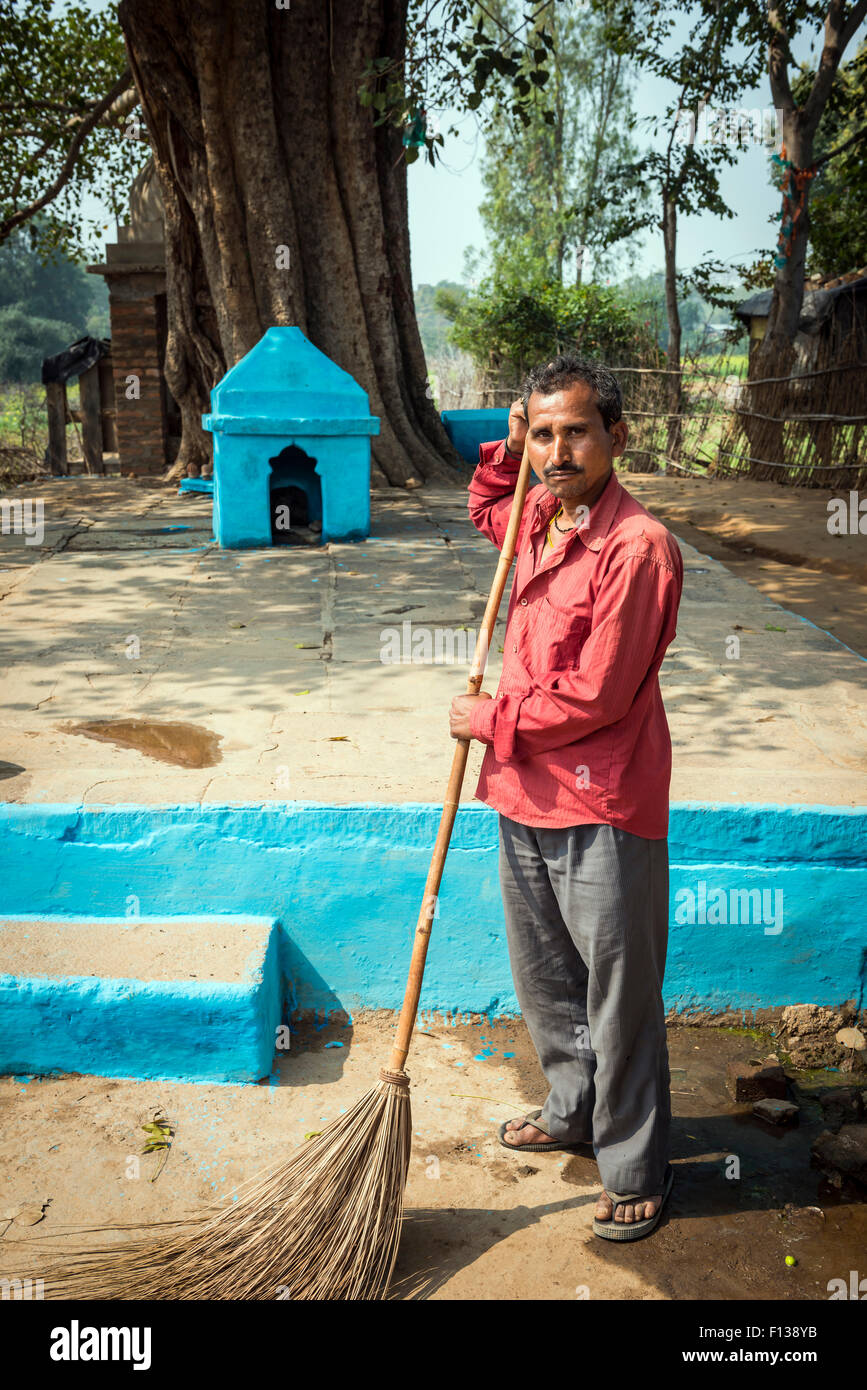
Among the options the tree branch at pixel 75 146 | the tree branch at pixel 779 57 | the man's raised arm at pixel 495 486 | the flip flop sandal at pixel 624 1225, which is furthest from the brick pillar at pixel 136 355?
the flip flop sandal at pixel 624 1225

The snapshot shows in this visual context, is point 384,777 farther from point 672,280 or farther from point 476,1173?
point 672,280

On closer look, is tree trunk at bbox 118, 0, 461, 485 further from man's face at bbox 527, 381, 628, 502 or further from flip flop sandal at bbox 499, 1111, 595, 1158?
flip flop sandal at bbox 499, 1111, 595, 1158

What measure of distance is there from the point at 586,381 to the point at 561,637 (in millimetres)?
521

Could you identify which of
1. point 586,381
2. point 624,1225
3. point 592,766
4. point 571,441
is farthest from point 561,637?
point 624,1225

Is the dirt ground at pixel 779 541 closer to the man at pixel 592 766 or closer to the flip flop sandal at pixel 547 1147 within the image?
the flip flop sandal at pixel 547 1147

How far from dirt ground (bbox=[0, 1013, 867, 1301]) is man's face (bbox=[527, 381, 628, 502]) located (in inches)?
65.7

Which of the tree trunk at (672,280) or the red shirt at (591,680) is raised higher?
the tree trunk at (672,280)

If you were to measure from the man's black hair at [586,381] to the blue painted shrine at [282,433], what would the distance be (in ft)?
16.1

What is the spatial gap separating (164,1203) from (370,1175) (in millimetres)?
546

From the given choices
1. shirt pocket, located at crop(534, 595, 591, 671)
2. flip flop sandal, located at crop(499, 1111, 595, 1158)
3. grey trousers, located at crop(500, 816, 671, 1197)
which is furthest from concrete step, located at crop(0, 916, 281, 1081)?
shirt pocket, located at crop(534, 595, 591, 671)

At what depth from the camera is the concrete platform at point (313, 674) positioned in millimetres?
3549

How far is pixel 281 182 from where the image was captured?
27.8 ft

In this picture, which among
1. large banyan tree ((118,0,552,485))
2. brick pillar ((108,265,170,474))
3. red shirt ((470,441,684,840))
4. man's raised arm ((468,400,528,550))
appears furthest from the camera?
brick pillar ((108,265,170,474))

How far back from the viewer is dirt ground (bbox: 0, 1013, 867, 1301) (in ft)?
7.57
